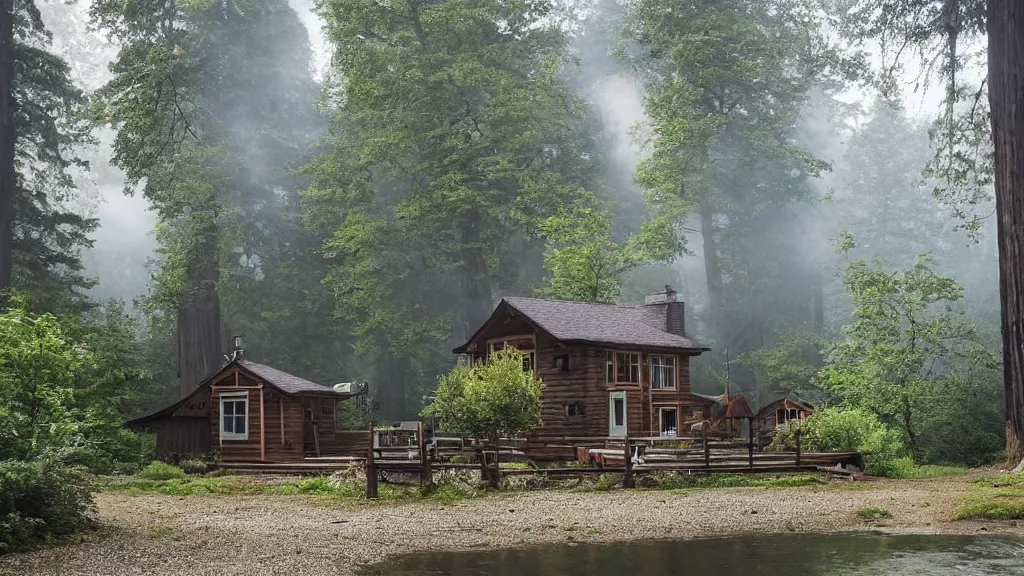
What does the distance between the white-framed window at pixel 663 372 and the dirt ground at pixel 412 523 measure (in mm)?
13758

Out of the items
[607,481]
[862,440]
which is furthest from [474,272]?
[607,481]

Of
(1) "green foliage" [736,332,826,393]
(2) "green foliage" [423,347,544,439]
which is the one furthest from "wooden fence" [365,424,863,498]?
(1) "green foliage" [736,332,826,393]

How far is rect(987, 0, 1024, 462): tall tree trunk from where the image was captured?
28031 mm

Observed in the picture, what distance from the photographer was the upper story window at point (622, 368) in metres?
37.0

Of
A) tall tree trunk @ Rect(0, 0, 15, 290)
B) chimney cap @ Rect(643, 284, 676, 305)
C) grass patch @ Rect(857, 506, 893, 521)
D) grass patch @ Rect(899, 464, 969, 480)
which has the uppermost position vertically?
tall tree trunk @ Rect(0, 0, 15, 290)

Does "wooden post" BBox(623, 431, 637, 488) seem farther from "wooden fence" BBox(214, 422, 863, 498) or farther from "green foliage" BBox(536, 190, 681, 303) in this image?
"green foliage" BBox(536, 190, 681, 303)

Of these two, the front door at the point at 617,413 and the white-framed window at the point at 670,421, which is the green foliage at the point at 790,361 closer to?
the white-framed window at the point at 670,421

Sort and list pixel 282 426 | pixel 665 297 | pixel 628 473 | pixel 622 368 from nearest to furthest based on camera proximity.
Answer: pixel 628 473, pixel 282 426, pixel 622 368, pixel 665 297

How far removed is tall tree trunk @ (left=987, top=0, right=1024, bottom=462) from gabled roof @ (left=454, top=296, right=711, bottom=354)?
502 inches

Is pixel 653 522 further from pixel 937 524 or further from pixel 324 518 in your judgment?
pixel 324 518

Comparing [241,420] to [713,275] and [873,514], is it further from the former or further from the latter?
[713,275]

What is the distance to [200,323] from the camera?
4734cm

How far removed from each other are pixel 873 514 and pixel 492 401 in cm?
1161

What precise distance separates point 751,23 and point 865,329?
2324cm
